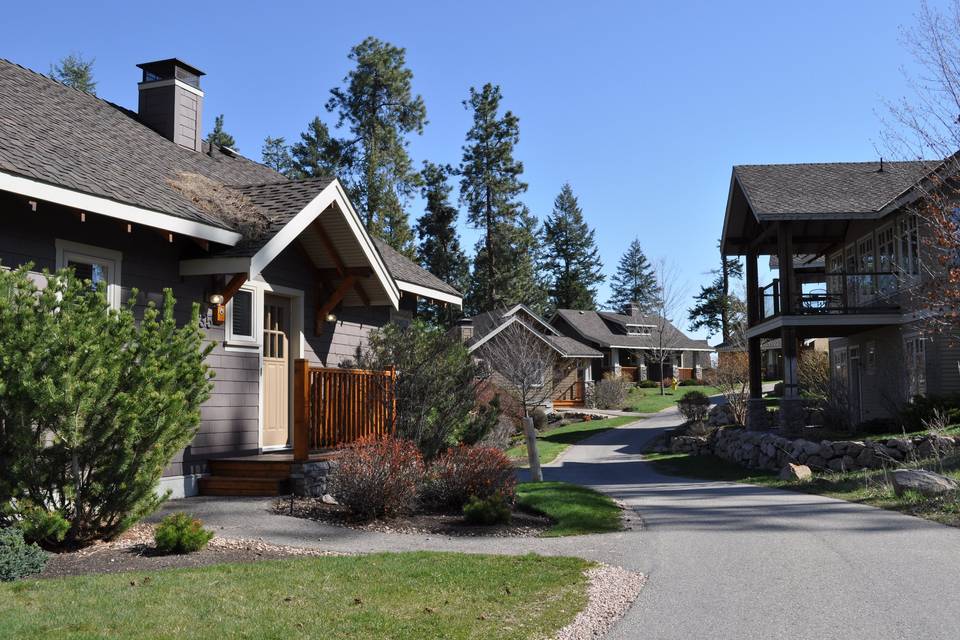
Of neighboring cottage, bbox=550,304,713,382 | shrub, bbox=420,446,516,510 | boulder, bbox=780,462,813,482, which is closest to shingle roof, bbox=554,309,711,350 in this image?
neighboring cottage, bbox=550,304,713,382

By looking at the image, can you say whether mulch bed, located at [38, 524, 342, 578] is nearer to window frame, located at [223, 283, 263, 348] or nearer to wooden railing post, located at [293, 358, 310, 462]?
wooden railing post, located at [293, 358, 310, 462]

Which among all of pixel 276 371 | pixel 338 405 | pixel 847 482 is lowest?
pixel 847 482

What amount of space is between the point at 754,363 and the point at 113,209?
21415 millimetres

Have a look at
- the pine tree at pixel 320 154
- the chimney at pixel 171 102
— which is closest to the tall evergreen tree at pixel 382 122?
the pine tree at pixel 320 154

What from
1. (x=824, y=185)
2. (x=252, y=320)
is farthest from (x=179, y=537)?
(x=824, y=185)

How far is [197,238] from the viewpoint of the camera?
11008 mm

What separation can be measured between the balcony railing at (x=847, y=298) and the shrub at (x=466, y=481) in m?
14.9

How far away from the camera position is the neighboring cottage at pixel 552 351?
3909 cm

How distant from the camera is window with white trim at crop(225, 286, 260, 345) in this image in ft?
40.6

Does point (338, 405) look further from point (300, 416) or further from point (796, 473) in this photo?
point (796, 473)

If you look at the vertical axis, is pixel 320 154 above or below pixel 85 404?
above

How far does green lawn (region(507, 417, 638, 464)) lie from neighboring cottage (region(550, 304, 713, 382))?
2041 cm

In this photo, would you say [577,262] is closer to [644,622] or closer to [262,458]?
[262,458]

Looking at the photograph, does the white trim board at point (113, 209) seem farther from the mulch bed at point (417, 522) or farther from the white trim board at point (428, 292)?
the white trim board at point (428, 292)
